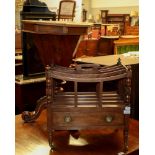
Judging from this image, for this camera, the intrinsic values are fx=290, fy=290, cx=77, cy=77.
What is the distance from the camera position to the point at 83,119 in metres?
1.13

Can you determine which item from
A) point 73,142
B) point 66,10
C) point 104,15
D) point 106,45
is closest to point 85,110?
point 73,142

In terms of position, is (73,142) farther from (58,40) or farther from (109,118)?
(58,40)

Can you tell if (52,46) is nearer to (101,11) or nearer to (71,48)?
(71,48)

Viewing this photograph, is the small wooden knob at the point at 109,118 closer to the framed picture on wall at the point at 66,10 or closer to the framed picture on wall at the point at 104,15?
the framed picture on wall at the point at 66,10

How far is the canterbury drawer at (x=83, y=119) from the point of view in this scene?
1.13 metres

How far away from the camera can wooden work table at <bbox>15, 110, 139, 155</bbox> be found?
1.17 m

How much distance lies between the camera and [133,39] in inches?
197

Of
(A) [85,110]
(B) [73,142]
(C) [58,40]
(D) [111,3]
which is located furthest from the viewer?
(D) [111,3]

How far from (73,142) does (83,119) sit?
0.17 metres

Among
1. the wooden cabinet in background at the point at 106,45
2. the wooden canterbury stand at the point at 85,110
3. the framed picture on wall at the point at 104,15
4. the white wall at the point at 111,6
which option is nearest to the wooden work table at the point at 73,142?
the wooden canterbury stand at the point at 85,110

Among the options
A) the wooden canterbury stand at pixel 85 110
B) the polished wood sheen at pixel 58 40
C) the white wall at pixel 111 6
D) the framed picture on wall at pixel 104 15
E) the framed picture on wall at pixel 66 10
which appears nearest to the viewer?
the wooden canterbury stand at pixel 85 110

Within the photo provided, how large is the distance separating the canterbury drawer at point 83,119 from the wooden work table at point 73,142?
117 mm
